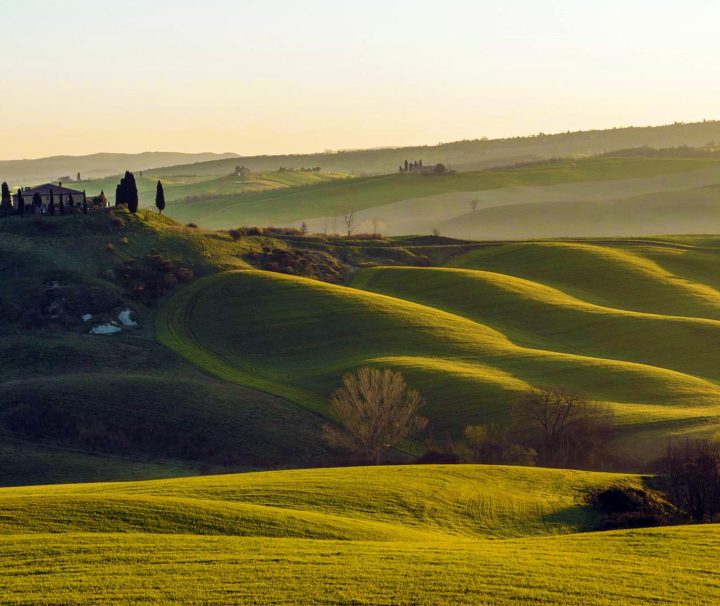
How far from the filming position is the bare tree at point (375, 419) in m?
74.4

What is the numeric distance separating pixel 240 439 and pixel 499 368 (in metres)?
24.2

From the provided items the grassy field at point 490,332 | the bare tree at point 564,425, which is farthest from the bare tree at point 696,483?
the bare tree at point 564,425

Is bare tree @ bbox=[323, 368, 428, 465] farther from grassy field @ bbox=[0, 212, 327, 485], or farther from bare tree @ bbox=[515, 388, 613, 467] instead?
bare tree @ bbox=[515, 388, 613, 467]

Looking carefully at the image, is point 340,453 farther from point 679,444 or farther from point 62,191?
→ point 62,191

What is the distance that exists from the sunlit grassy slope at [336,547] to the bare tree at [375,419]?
19906mm

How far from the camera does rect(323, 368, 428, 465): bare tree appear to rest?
7438 centimetres

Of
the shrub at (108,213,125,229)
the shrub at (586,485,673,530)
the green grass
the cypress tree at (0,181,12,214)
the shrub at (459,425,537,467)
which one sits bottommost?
the shrub at (459,425,537,467)

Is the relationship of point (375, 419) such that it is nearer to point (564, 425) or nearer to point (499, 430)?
point (499, 430)

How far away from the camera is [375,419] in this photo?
7481cm

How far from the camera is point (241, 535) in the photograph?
40656 millimetres

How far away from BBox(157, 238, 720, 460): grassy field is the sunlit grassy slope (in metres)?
22.9

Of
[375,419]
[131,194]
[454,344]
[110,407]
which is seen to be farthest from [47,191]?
[375,419]

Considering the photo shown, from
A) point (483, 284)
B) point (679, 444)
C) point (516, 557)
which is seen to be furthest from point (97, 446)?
point (483, 284)

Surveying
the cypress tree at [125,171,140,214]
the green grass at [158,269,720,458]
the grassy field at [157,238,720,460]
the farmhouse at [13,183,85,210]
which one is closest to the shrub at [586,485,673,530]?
the green grass at [158,269,720,458]
